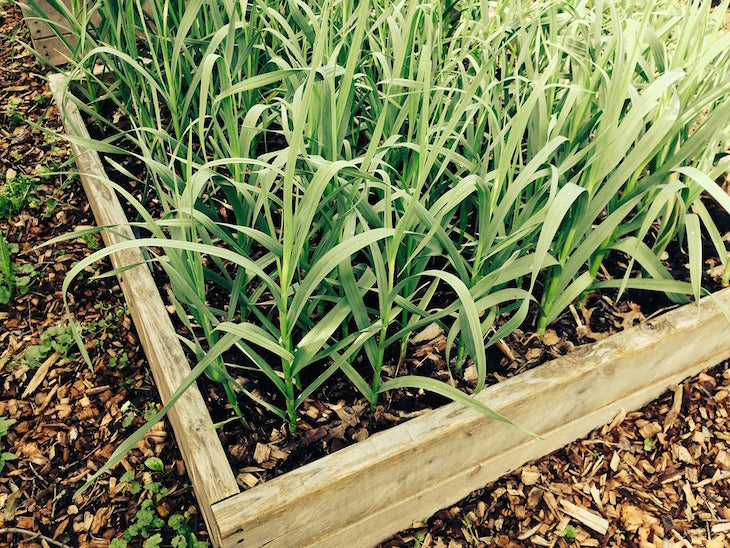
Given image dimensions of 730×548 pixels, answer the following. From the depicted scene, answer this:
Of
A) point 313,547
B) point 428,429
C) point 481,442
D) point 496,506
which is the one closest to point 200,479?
point 313,547

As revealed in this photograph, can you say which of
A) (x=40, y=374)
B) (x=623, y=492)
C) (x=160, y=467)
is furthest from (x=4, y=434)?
(x=623, y=492)

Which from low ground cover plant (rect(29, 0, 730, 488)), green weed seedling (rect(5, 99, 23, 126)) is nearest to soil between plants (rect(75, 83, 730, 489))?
low ground cover plant (rect(29, 0, 730, 488))

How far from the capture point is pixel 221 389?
124cm

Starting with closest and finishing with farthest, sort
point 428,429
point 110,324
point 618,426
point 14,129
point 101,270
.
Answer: point 428,429
point 618,426
point 110,324
point 101,270
point 14,129

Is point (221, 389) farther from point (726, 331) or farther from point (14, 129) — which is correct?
point (14, 129)

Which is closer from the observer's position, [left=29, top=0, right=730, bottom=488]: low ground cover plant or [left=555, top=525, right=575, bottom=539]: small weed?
[left=29, top=0, right=730, bottom=488]: low ground cover plant

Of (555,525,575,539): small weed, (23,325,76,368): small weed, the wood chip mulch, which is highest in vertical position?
(23,325,76,368): small weed

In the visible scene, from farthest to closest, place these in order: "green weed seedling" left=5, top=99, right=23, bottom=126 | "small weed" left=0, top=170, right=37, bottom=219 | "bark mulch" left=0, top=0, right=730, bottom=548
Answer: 1. "green weed seedling" left=5, top=99, right=23, bottom=126
2. "small weed" left=0, top=170, right=37, bottom=219
3. "bark mulch" left=0, top=0, right=730, bottom=548

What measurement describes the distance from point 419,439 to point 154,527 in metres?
0.60

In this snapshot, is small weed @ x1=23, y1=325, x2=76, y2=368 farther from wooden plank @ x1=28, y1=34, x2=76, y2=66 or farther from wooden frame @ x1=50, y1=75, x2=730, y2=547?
wooden plank @ x1=28, y1=34, x2=76, y2=66

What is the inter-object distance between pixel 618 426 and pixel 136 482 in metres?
1.07

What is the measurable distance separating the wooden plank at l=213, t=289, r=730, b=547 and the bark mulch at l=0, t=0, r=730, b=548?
58mm

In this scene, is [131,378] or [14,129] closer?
[131,378]

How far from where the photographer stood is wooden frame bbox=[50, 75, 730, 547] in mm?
1000
